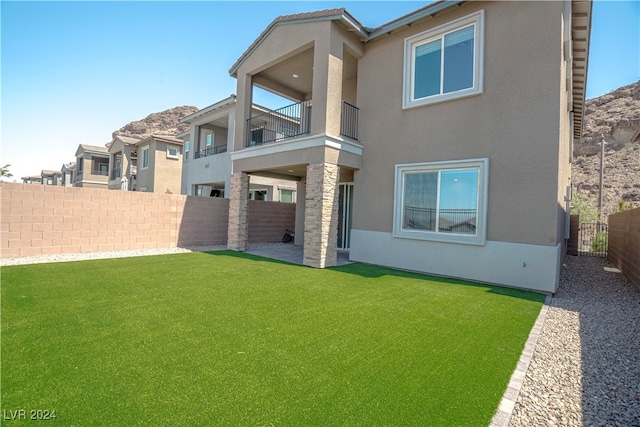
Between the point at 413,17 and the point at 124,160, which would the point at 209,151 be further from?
the point at 413,17

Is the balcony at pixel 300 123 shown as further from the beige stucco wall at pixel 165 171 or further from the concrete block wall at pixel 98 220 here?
the beige stucco wall at pixel 165 171

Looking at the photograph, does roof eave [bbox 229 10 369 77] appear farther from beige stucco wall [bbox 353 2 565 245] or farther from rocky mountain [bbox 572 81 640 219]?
rocky mountain [bbox 572 81 640 219]

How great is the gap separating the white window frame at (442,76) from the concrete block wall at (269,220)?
916 cm

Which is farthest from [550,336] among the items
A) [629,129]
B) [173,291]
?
[629,129]

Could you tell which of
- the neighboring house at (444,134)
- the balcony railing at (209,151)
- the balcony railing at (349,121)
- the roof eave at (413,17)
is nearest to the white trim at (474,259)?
the neighboring house at (444,134)

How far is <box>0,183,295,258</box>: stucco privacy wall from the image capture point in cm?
908

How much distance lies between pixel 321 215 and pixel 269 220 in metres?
7.47

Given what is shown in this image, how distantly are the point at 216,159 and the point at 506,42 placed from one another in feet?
54.5

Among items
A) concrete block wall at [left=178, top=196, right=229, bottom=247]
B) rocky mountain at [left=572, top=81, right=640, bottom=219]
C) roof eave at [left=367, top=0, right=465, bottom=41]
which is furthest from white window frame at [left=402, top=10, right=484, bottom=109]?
A: rocky mountain at [left=572, top=81, right=640, bottom=219]

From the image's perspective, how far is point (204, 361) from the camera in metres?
3.30

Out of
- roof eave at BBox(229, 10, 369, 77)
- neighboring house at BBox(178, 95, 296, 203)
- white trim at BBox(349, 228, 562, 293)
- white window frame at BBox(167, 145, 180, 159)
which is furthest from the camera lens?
white window frame at BBox(167, 145, 180, 159)

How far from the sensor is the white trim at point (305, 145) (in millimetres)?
9273

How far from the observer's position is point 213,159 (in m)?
19.6

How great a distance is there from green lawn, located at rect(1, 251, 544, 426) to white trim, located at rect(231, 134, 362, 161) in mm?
A: 4619
